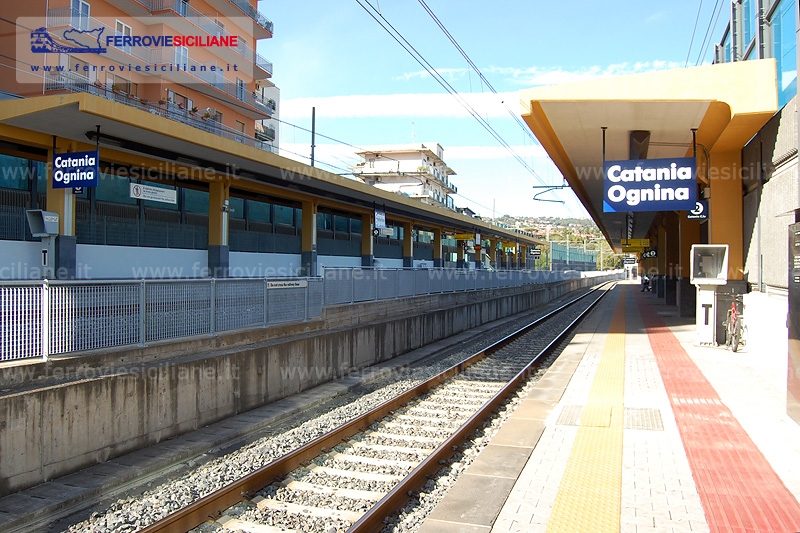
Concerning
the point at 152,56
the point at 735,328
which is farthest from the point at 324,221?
the point at 735,328

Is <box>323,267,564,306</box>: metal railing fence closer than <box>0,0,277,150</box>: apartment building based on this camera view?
Yes

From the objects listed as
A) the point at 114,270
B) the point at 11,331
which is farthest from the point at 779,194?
the point at 114,270

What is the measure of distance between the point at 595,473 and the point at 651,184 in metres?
8.74

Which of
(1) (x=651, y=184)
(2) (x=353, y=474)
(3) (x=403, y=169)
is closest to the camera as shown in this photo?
(2) (x=353, y=474)

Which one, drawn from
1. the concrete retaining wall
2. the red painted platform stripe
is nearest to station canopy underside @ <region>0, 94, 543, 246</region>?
the concrete retaining wall

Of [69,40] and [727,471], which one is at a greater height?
[69,40]

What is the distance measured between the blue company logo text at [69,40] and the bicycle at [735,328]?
28116mm

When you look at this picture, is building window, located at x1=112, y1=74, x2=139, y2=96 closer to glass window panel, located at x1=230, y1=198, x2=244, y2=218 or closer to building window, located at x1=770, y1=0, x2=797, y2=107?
glass window panel, located at x1=230, y1=198, x2=244, y2=218

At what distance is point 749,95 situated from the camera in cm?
1189

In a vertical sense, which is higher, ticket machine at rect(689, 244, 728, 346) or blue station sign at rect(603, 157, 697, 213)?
blue station sign at rect(603, 157, 697, 213)

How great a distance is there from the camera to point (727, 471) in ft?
19.4

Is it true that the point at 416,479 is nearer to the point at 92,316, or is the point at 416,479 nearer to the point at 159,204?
the point at 92,316

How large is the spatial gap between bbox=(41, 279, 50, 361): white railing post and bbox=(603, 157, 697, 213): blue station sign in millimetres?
10692

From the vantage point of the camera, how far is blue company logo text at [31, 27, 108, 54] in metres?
25.5
